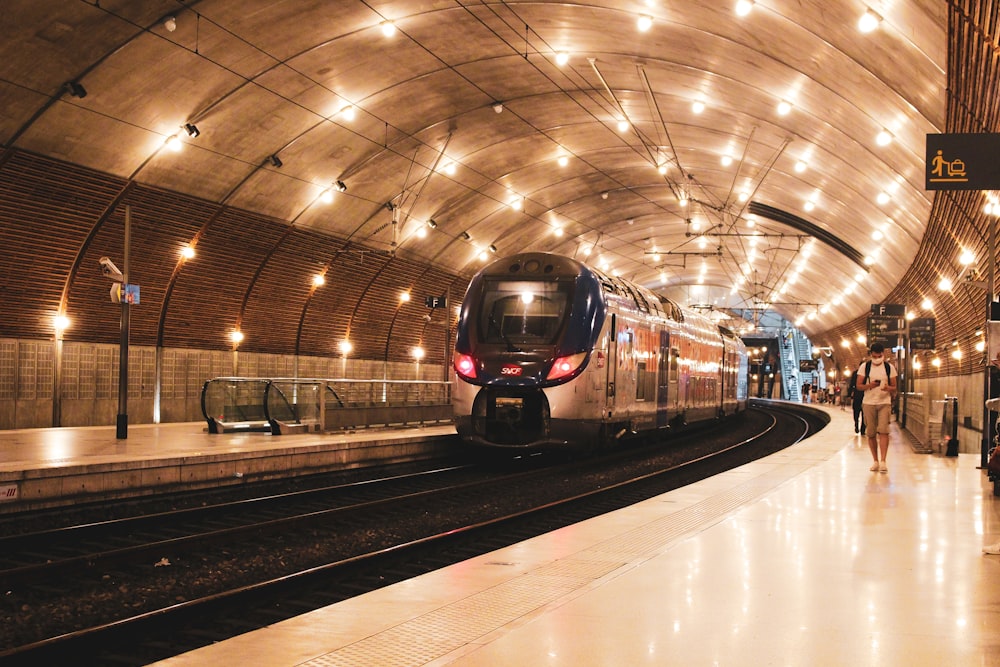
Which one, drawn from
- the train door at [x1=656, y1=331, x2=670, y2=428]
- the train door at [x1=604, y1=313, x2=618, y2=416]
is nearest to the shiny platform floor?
the train door at [x1=604, y1=313, x2=618, y2=416]

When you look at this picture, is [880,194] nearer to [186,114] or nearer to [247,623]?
[186,114]

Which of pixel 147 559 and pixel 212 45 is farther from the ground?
pixel 212 45

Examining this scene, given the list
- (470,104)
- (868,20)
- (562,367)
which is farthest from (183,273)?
(868,20)

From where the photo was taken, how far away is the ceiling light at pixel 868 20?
1625 cm

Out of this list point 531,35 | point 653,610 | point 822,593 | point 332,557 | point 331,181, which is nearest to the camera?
point 653,610

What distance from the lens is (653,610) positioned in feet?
18.9

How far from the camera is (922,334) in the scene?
30.1 metres

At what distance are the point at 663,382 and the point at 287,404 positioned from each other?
25.9ft

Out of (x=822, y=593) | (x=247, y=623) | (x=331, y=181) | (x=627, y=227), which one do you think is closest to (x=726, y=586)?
(x=822, y=593)

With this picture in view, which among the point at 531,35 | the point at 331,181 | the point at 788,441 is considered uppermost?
the point at 531,35

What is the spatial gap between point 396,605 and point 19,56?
14.2 metres

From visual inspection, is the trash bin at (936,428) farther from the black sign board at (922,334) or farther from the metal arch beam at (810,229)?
the metal arch beam at (810,229)

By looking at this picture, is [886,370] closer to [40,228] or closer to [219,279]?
[40,228]

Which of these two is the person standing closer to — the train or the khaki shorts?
the khaki shorts
